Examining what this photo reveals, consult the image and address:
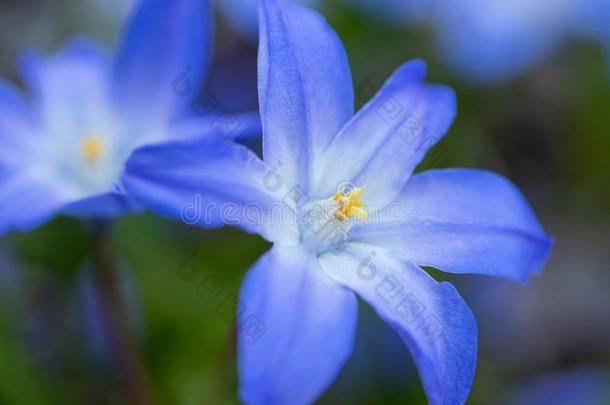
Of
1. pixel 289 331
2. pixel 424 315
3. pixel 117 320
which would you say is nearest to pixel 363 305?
pixel 117 320

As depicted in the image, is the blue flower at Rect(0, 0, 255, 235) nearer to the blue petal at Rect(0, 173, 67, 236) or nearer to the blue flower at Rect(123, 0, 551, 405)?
the blue petal at Rect(0, 173, 67, 236)

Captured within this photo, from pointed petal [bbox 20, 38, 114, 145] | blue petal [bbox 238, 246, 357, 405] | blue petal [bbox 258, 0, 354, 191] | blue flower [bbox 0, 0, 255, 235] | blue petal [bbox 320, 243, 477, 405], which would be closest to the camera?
blue petal [bbox 238, 246, 357, 405]

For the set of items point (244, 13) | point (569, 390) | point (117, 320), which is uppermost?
point (244, 13)

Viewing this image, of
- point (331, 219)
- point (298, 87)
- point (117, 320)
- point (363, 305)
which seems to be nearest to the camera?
point (298, 87)

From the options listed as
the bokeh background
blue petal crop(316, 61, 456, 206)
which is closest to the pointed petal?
the bokeh background

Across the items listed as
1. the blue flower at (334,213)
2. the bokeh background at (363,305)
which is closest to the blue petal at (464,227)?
the blue flower at (334,213)

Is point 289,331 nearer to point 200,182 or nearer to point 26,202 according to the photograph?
point 200,182
